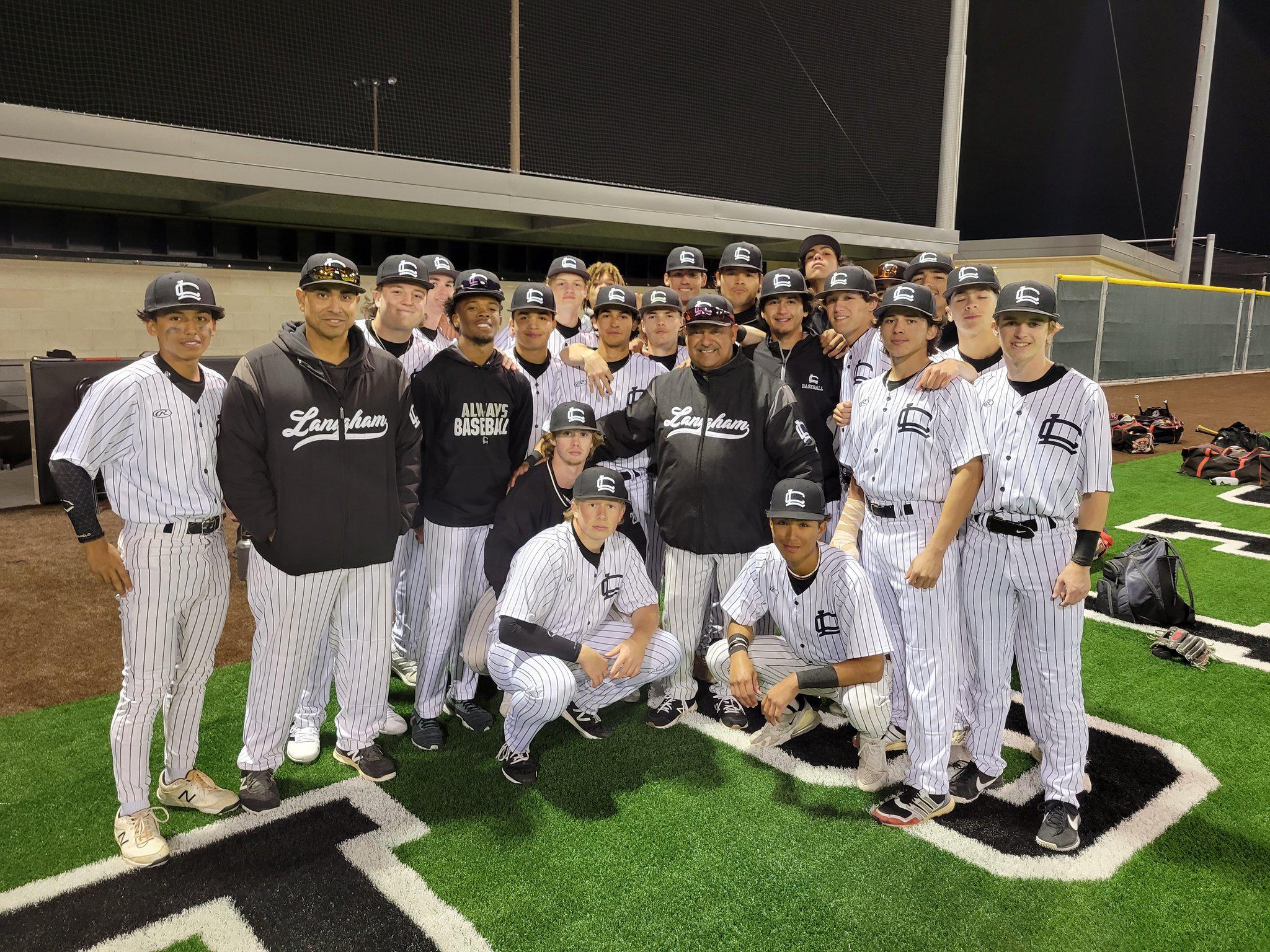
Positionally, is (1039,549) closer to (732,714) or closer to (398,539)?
(732,714)

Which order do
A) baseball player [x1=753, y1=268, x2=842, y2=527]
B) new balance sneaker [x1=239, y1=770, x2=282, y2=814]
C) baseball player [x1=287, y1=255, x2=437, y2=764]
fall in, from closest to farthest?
new balance sneaker [x1=239, y1=770, x2=282, y2=814] → baseball player [x1=287, y1=255, x2=437, y2=764] → baseball player [x1=753, y1=268, x2=842, y2=527]

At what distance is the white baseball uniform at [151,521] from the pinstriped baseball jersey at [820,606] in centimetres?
202

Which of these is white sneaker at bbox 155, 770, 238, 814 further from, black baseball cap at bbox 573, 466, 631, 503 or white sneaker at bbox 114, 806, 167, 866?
black baseball cap at bbox 573, 466, 631, 503

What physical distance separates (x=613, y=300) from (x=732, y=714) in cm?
200

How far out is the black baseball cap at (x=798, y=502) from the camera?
313 centimetres

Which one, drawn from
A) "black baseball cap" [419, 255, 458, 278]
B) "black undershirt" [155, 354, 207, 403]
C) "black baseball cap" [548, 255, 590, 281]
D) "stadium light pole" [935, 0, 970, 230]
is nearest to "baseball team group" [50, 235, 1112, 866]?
"black undershirt" [155, 354, 207, 403]

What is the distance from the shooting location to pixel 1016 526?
2.94 metres

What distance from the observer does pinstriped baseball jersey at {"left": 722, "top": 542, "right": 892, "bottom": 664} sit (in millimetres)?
3168

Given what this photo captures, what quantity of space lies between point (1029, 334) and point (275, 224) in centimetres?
1231

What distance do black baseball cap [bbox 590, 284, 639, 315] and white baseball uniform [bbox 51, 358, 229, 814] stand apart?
1771mm

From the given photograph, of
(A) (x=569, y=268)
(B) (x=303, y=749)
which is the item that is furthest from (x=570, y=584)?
(A) (x=569, y=268)

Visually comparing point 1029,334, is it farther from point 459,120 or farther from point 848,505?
point 459,120

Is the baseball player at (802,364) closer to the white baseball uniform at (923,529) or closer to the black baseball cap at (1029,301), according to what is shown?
the white baseball uniform at (923,529)

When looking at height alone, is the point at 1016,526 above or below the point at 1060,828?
above
